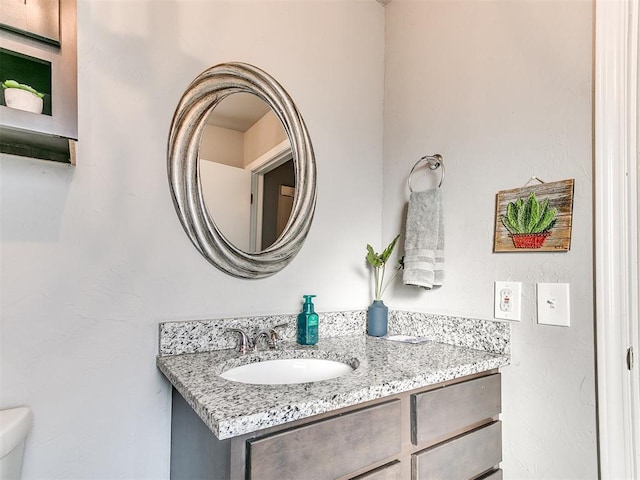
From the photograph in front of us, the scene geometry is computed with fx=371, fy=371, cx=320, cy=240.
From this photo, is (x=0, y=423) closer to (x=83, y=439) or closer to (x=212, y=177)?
(x=83, y=439)

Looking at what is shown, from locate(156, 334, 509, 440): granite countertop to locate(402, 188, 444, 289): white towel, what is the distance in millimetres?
243

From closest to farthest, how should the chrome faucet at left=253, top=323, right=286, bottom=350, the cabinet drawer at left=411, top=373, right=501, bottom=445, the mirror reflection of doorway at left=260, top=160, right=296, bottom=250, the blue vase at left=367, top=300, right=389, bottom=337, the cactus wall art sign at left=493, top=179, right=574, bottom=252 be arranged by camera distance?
1. the cabinet drawer at left=411, top=373, right=501, bottom=445
2. the cactus wall art sign at left=493, top=179, right=574, bottom=252
3. the chrome faucet at left=253, top=323, right=286, bottom=350
4. the mirror reflection of doorway at left=260, top=160, right=296, bottom=250
5. the blue vase at left=367, top=300, right=389, bottom=337

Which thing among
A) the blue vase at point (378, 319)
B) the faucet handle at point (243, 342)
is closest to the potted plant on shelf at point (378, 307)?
the blue vase at point (378, 319)

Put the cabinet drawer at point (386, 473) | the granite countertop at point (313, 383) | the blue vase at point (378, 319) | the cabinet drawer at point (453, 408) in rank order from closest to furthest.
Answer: the granite countertop at point (313, 383), the cabinet drawer at point (386, 473), the cabinet drawer at point (453, 408), the blue vase at point (378, 319)

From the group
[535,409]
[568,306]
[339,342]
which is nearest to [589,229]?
[568,306]

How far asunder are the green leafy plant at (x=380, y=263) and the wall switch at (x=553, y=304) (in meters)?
0.54

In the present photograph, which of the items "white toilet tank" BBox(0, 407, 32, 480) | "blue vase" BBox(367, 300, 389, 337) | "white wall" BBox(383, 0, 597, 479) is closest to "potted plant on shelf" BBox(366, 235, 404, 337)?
"blue vase" BBox(367, 300, 389, 337)

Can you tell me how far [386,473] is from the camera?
2.98 ft

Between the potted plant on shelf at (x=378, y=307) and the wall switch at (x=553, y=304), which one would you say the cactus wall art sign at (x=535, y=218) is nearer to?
the wall switch at (x=553, y=304)

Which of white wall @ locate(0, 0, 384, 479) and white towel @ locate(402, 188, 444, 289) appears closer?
white wall @ locate(0, 0, 384, 479)

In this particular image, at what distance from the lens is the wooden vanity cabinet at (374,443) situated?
0.75 m

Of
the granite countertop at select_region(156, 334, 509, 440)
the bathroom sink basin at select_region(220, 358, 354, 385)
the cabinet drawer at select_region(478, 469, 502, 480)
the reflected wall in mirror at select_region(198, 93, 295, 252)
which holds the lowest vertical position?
the cabinet drawer at select_region(478, 469, 502, 480)

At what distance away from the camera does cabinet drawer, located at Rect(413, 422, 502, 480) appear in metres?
0.99

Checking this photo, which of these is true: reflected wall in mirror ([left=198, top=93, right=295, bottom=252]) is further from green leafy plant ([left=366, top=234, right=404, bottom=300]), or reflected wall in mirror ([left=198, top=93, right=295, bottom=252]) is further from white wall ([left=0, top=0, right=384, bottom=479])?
green leafy plant ([left=366, top=234, right=404, bottom=300])
